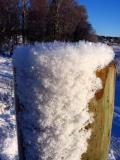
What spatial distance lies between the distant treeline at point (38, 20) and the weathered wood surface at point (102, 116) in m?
22.9

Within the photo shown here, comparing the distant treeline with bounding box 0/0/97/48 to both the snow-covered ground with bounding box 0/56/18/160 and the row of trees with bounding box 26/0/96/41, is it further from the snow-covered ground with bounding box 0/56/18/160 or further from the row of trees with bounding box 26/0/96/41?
the snow-covered ground with bounding box 0/56/18/160

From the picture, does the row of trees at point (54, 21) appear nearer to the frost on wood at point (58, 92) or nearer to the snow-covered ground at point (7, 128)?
the snow-covered ground at point (7, 128)

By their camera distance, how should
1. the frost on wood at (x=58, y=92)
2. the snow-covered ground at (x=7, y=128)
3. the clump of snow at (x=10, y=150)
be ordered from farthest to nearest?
the snow-covered ground at (x=7, y=128) → the clump of snow at (x=10, y=150) → the frost on wood at (x=58, y=92)

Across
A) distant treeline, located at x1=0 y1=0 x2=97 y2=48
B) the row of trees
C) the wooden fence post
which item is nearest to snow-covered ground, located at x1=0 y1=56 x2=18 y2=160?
the wooden fence post

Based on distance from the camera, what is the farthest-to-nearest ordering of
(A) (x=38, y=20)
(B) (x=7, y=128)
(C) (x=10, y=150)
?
(A) (x=38, y=20) → (B) (x=7, y=128) → (C) (x=10, y=150)

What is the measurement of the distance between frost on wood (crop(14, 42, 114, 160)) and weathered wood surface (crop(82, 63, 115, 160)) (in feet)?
0.07

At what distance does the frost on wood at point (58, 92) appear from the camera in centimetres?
100

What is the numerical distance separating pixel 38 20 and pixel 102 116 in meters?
24.8

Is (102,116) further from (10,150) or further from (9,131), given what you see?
(9,131)

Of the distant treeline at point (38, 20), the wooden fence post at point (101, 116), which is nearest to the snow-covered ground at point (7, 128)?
the wooden fence post at point (101, 116)

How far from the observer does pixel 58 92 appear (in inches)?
40.3

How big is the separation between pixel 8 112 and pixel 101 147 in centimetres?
548

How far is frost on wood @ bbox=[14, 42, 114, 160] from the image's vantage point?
100 centimetres

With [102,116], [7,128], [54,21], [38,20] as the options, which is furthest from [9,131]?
[38,20]
